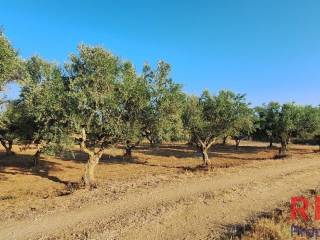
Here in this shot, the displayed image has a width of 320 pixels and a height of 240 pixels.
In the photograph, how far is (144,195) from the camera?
21703mm

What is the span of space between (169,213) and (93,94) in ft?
43.5

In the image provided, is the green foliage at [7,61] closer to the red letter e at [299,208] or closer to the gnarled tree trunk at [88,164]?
the gnarled tree trunk at [88,164]

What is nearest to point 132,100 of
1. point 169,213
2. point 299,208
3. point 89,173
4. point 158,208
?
point 89,173

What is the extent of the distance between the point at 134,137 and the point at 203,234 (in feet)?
56.0

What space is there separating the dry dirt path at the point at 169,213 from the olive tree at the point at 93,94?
319 inches

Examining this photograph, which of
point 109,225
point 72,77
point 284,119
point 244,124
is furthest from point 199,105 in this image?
point 109,225

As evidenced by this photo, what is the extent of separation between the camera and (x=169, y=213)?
17438 millimetres

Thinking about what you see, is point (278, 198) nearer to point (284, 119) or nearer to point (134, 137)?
point (134, 137)

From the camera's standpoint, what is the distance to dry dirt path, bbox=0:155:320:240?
1486 cm

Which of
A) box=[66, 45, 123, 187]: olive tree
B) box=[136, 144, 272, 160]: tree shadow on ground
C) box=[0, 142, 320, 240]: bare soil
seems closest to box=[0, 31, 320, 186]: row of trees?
box=[66, 45, 123, 187]: olive tree

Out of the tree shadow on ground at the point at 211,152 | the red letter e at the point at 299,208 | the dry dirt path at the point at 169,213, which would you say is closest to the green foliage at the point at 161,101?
the dry dirt path at the point at 169,213

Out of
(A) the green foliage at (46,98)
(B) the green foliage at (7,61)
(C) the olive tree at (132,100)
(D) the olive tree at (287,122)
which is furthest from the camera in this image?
(D) the olive tree at (287,122)

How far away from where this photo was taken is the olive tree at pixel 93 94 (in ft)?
91.1

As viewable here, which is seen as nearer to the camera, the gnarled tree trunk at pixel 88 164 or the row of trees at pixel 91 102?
the row of trees at pixel 91 102
